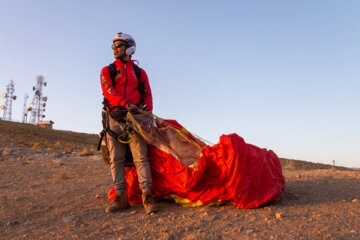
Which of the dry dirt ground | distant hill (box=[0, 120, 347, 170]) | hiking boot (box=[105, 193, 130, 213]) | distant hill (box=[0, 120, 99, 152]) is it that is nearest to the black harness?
hiking boot (box=[105, 193, 130, 213])

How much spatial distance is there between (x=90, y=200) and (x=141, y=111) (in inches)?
73.6

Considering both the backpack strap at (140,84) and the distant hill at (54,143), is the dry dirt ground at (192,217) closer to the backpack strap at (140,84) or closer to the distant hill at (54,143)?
the backpack strap at (140,84)

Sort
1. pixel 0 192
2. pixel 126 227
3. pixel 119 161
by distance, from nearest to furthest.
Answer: pixel 126 227 < pixel 119 161 < pixel 0 192

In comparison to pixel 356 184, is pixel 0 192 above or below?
below

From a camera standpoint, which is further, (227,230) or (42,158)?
(42,158)

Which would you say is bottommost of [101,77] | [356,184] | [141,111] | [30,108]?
[356,184]

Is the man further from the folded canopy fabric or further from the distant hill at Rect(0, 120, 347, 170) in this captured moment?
the distant hill at Rect(0, 120, 347, 170)

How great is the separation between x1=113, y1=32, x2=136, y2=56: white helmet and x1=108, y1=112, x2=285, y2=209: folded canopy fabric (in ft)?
3.65

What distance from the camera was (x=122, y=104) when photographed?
435 centimetres

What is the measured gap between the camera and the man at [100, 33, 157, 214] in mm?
4270

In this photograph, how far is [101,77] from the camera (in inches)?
178

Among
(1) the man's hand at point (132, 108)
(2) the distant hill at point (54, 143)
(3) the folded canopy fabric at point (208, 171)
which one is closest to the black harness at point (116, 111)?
(1) the man's hand at point (132, 108)

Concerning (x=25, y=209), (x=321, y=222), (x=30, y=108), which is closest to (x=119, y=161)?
(x=25, y=209)

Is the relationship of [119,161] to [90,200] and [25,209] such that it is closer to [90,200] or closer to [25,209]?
[90,200]
